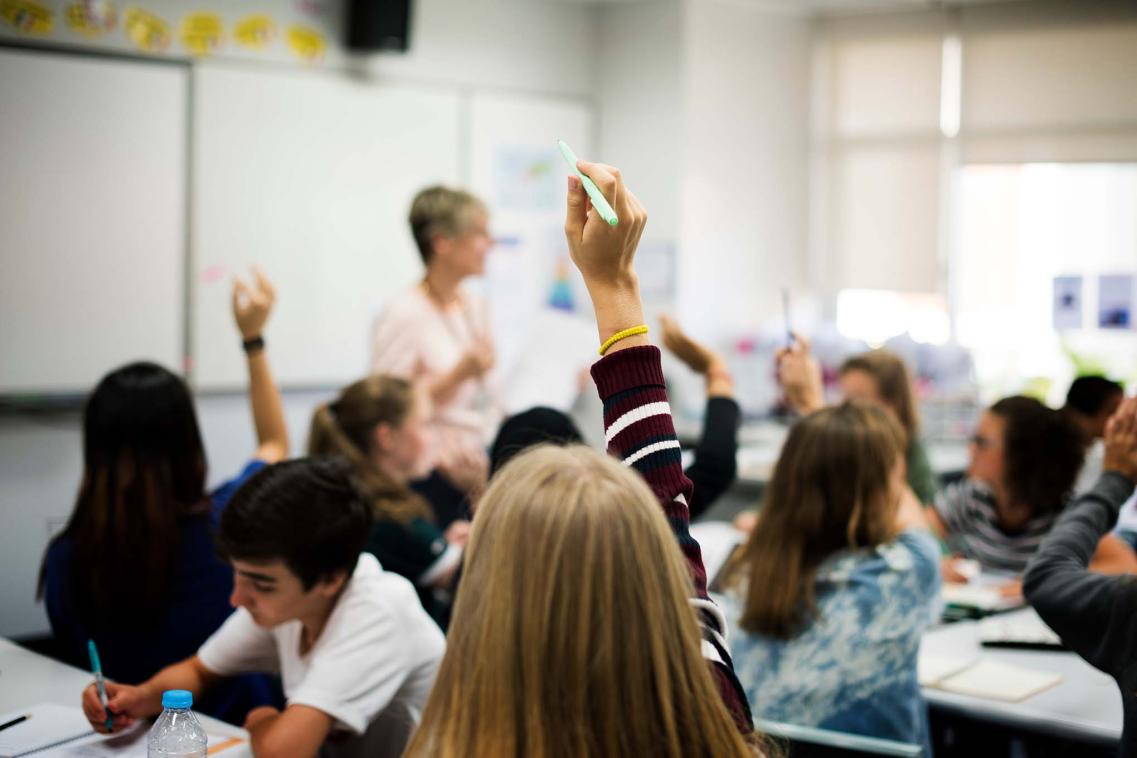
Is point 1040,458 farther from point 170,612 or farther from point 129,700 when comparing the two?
point 129,700

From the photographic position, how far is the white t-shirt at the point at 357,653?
5.77 ft

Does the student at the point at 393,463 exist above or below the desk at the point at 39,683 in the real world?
above

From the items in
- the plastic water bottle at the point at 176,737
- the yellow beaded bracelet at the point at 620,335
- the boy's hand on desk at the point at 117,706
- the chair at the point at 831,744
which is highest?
the yellow beaded bracelet at the point at 620,335

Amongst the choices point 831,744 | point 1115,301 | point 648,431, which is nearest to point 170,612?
point 831,744

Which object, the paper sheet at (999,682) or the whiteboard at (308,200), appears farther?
the whiteboard at (308,200)

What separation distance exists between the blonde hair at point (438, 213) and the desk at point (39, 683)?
1.74 meters

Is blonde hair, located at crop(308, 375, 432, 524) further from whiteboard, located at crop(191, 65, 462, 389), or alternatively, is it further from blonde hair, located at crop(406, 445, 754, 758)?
whiteboard, located at crop(191, 65, 462, 389)

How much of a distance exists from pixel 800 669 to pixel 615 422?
1.15m

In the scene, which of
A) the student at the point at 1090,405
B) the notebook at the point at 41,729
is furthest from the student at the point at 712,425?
the student at the point at 1090,405

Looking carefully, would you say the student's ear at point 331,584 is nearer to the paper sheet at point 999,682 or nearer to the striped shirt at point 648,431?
the striped shirt at point 648,431

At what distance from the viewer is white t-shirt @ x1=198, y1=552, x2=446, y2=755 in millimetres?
1759

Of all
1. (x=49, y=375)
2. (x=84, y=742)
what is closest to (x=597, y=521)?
(x=84, y=742)

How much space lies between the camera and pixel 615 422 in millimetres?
1225

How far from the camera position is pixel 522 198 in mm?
5586
